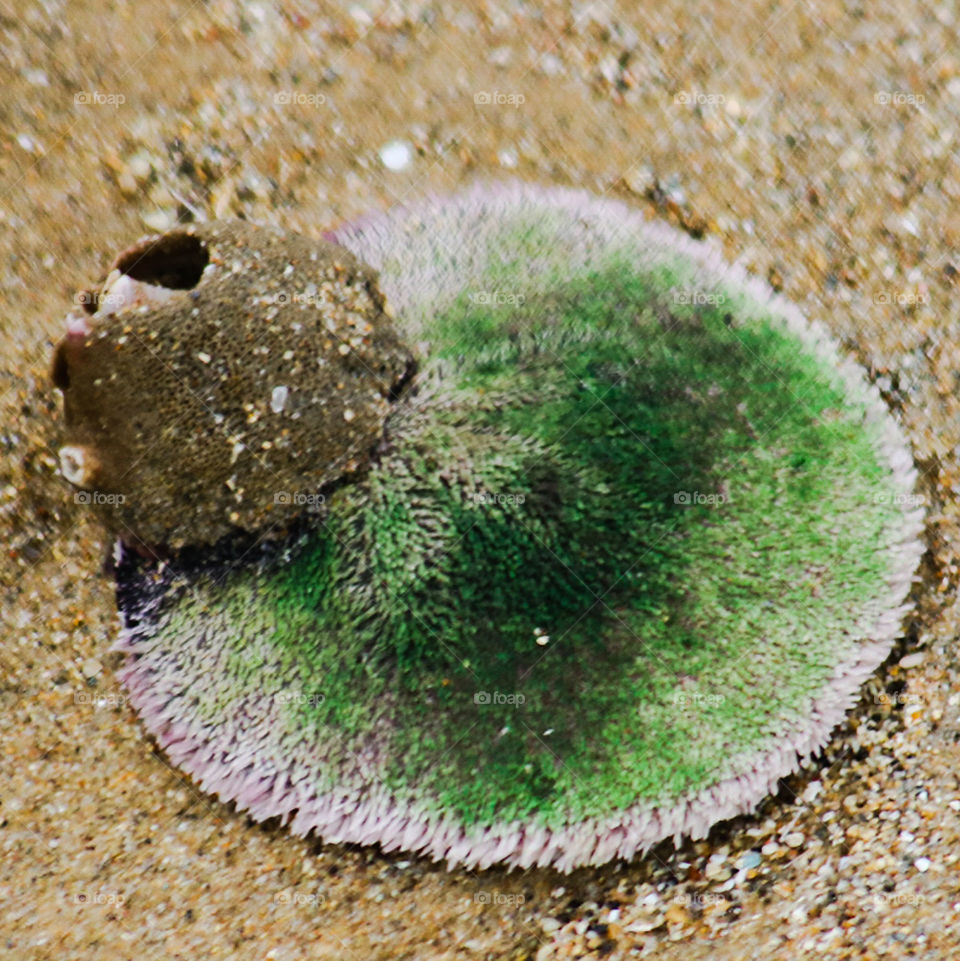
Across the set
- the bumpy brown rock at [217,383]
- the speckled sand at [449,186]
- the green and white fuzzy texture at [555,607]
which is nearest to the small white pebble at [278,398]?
the bumpy brown rock at [217,383]

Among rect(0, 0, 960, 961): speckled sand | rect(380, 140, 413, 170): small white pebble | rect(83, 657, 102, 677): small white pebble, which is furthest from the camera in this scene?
rect(380, 140, 413, 170): small white pebble

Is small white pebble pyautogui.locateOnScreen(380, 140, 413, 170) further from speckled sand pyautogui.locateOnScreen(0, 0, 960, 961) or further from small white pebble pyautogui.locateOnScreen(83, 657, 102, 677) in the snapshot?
small white pebble pyautogui.locateOnScreen(83, 657, 102, 677)

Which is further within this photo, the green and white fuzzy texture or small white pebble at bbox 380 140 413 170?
small white pebble at bbox 380 140 413 170

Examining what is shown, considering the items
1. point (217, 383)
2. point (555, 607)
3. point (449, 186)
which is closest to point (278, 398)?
point (217, 383)

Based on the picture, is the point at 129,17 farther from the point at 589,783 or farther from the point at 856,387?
the point at 589,783

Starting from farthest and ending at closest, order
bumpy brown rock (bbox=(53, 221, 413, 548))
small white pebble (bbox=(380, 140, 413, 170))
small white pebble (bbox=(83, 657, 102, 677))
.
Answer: small white pebble (bbox=(380, 140, 413, 170)) → small white pebble (bbox=(83, 657, 102, 677)) → bumpy brown rock (bbox=(53, 221, 413, 548))

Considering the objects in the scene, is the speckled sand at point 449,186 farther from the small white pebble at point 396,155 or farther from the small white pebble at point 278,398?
the small white pebble at point 278,398

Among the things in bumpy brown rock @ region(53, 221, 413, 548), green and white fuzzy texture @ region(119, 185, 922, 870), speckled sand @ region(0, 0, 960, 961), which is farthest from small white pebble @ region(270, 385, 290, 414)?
speckled sand @ region(0, 0, 960, 961)

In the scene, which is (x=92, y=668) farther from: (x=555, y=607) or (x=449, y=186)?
(x=449, y=186)

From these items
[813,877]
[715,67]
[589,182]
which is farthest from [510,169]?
[813,877]
